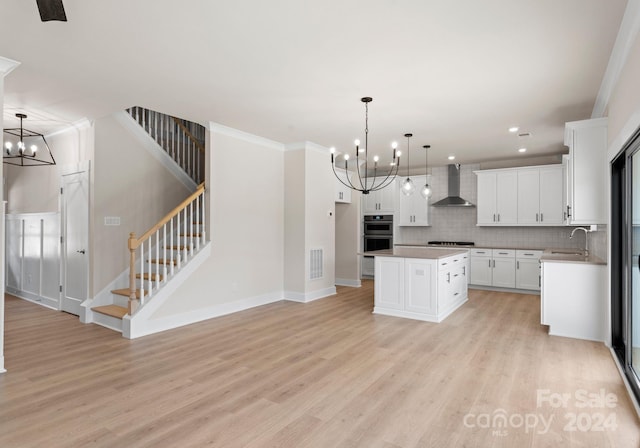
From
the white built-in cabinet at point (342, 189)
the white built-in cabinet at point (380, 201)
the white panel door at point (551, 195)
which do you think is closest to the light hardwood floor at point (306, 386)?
the white panel door at point (551, 195)

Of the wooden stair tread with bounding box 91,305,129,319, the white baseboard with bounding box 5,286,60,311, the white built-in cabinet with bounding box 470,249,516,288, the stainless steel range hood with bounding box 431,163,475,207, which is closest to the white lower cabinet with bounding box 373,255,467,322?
the white built-in cabinet with bounding box 470,249,516,288

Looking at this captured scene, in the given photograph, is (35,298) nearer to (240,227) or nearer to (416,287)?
(240,227)

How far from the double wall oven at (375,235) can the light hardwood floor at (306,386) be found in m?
3.93

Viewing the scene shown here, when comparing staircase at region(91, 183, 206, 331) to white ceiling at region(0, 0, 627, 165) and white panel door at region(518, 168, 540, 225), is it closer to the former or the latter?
white ceiling at region(0, 0, 627, 165)

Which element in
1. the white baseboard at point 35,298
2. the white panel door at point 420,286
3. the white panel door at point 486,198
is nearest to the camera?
the white panel door at point 420,286

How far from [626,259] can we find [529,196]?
425cm

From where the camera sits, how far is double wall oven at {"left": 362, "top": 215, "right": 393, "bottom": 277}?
343 inches

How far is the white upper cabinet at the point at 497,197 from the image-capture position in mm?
7520

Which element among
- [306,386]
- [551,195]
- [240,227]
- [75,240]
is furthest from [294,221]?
[551,195]

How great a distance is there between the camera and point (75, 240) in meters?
5.29

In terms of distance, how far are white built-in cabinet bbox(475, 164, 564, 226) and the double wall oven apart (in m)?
1.94

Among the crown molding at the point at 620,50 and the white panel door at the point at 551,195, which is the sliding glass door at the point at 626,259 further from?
the white panel door at the point at 551,195

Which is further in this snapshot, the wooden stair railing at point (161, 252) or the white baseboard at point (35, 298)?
the white baseboard at point (35, 298)

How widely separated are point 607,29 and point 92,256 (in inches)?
Result: 232
